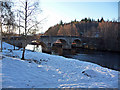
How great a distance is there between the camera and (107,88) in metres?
5.56

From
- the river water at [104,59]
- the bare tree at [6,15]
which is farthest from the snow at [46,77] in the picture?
the river water at [104,59]

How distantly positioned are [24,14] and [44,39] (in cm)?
2944

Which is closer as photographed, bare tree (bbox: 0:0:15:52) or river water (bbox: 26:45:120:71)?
bare tree (bbox: 0:0:15:52)

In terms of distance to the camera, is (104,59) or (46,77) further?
(104,59)

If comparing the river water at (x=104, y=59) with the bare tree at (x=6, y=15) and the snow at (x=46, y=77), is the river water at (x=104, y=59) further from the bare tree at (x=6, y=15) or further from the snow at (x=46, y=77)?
the bare tree at (x=6, y=15)

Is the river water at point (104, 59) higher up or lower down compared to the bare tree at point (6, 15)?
lower down

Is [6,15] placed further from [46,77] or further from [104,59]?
[104,59]

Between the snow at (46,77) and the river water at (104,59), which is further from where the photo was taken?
the river water at (104,59)

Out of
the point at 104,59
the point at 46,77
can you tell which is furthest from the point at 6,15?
the point at 104,59

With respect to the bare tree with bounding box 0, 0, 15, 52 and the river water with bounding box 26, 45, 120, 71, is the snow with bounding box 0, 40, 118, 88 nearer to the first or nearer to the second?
the bare tree with bounding box 0, 0, 15, 52

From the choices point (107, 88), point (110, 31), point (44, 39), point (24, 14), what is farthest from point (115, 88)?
point (110, 31)

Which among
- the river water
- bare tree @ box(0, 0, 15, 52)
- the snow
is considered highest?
bare tree @ box(0, 0, 15, 52)

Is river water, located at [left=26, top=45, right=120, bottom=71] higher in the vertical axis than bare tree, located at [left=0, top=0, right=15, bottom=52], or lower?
lower

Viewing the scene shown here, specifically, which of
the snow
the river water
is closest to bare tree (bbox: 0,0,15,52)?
the snow
